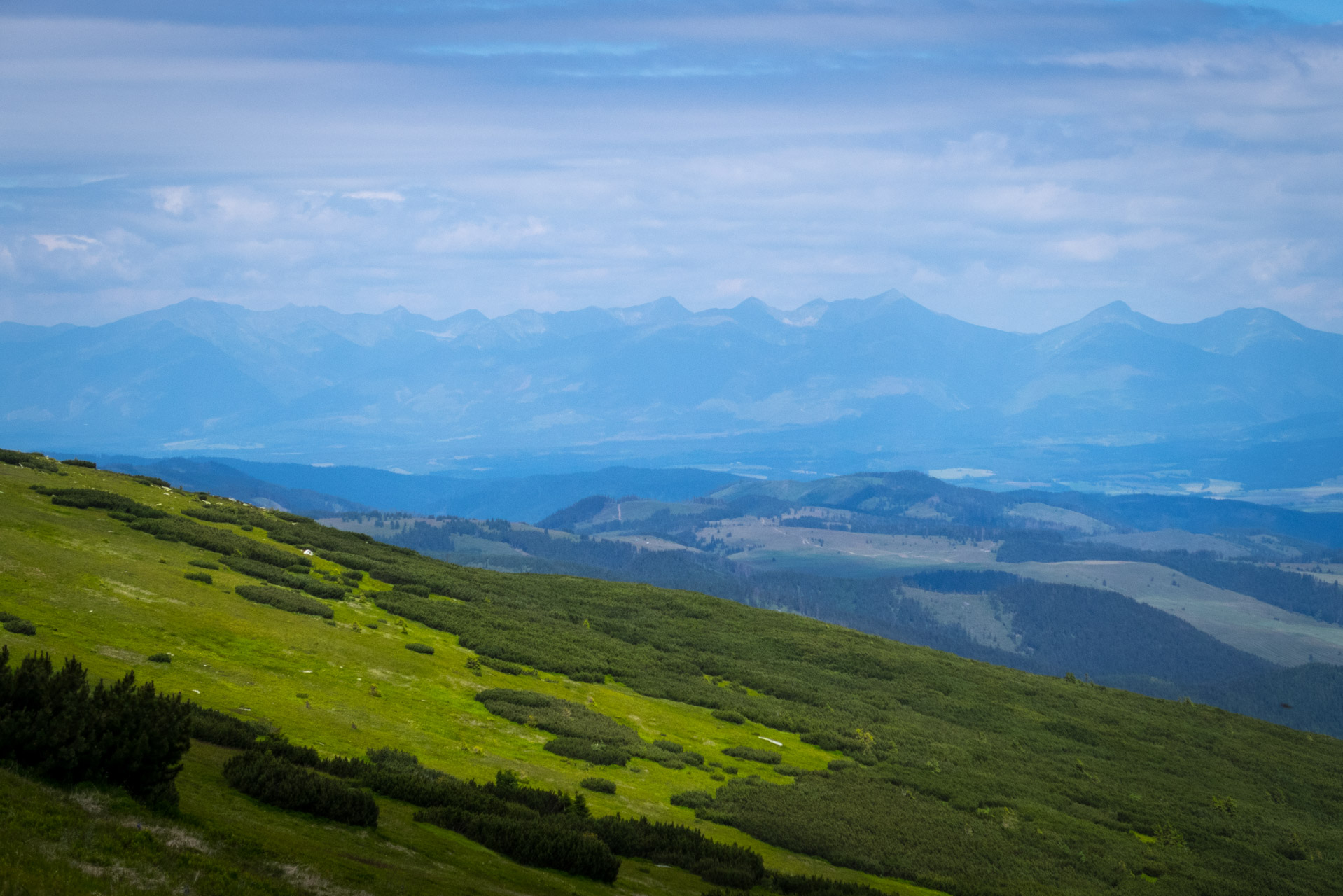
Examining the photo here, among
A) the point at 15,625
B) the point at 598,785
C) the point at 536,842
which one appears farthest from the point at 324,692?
the point at 536,842

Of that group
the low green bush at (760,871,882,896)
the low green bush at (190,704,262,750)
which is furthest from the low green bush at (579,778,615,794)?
the low green bush at (190,704,262,750)

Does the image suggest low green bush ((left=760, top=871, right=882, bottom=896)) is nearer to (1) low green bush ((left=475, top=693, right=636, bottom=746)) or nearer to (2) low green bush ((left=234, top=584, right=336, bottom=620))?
(1) low green bush ((left=475, top=693, right=636, bottom=746))

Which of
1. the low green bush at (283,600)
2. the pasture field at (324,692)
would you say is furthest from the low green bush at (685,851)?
the low green bush at (283,600)

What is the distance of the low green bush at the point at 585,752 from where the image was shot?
115 feet

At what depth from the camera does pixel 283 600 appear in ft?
135

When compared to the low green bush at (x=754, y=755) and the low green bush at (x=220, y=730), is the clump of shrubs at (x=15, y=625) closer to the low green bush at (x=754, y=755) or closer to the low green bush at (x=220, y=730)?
the low green bush at (x=220, y=730)

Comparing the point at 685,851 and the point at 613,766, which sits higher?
the point at 685,851

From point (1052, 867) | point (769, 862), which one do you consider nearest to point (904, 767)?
point (1052, 867)

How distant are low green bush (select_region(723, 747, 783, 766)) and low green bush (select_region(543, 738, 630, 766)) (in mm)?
7059

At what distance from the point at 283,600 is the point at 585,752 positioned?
49.9 feet

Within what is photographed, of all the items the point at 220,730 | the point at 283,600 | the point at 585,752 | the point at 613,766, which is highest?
the point at 283,600

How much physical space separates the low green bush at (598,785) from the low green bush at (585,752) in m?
2.59

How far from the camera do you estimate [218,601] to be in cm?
3762

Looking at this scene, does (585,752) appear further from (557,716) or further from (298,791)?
(298,791)
